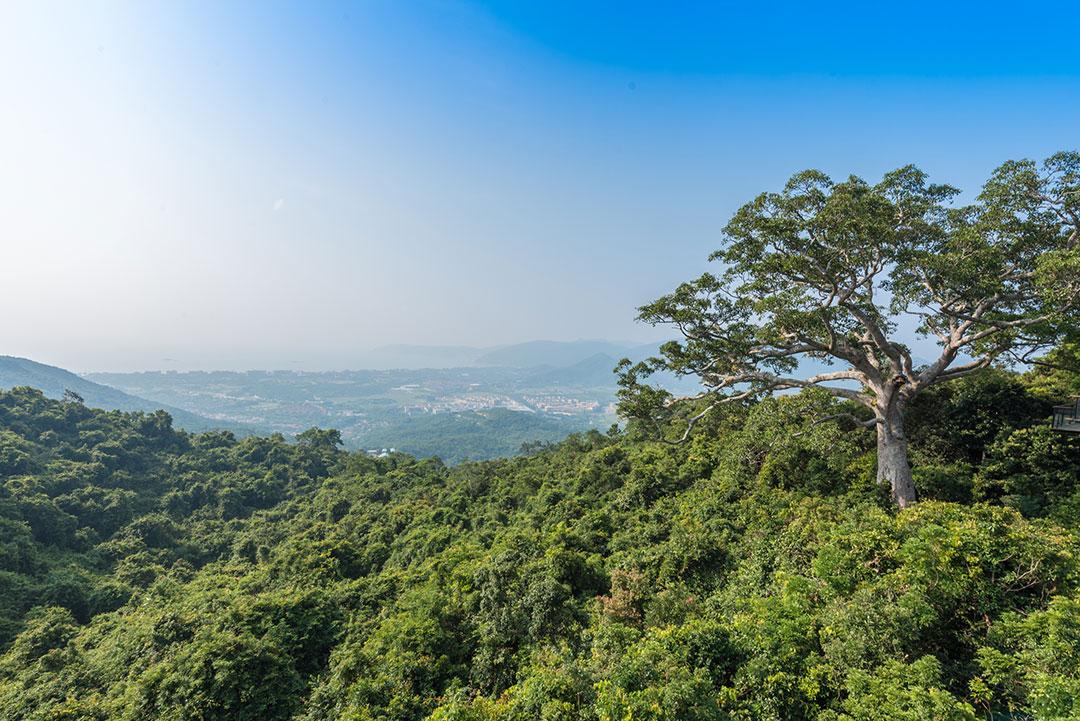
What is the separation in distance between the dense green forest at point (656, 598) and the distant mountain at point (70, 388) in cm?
9562

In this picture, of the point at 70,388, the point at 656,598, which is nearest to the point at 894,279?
the point at 656,598

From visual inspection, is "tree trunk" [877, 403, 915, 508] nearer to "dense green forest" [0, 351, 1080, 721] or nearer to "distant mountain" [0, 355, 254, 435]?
"dense green forest" [0, 351, 1080, 721]

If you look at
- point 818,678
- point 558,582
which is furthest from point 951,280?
point 558,582

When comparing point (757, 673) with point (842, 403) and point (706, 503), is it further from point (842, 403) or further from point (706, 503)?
point (842, 403)

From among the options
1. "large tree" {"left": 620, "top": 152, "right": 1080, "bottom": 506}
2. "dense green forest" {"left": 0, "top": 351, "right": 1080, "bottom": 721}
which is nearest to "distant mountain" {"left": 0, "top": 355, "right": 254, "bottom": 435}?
"dense green forest" {"left": 0, "top": 351, "right": 1080, "bottom": 721}

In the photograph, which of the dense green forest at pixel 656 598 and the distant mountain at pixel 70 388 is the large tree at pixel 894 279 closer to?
the dense green forest at pixel 656 598

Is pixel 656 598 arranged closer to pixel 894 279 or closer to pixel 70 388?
pixel 894 279

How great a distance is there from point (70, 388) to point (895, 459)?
163886 mm

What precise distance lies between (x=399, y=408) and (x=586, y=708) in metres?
183

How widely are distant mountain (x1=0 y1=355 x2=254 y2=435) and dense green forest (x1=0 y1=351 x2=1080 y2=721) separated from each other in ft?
314

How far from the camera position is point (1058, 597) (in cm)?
429

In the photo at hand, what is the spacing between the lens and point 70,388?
4304 inches

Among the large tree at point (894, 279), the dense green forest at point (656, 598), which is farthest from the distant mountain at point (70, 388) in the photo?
the large tree at point (894, 279)

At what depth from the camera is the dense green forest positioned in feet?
14.7
